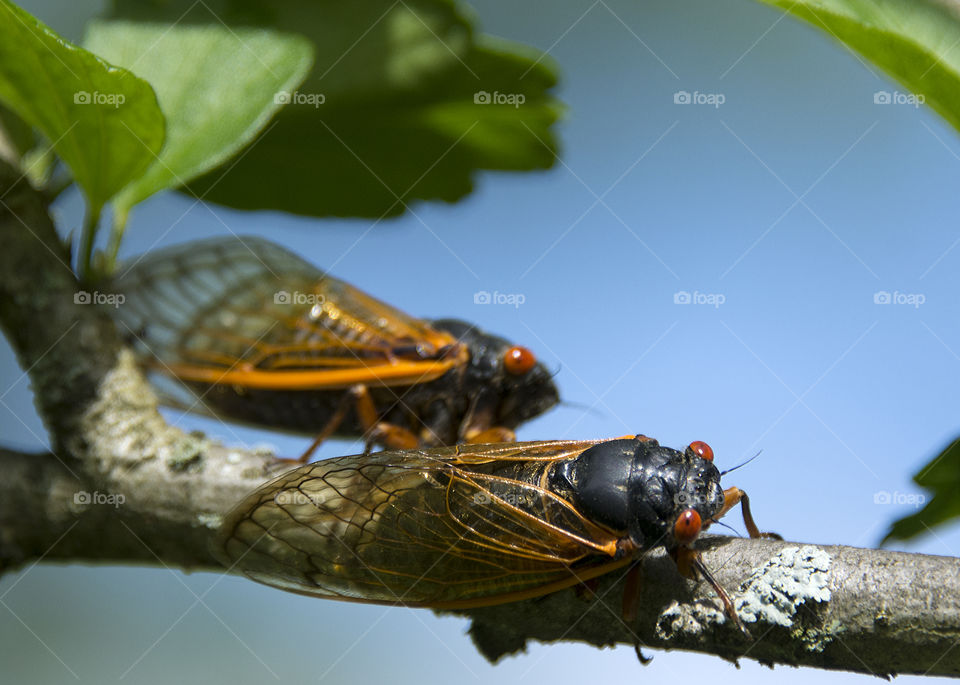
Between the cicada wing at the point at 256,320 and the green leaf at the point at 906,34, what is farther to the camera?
the cicada wing at the point at 256,320

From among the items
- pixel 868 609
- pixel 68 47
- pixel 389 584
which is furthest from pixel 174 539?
pixel 868 609

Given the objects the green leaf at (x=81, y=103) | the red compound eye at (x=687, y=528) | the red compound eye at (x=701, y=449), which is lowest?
the green leaf at (x=81, y=103)

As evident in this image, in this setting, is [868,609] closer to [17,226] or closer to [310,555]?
[310,555]

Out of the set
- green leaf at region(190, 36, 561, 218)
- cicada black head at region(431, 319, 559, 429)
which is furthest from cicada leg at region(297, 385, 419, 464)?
green leaf at region(190, 36, 561, 218)

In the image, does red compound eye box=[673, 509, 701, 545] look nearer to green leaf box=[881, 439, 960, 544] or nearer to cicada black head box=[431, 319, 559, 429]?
green leaf box=[881, 439, 960, 544]

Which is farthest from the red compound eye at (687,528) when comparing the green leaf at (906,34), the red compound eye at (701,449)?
the green leaf at (906,34)

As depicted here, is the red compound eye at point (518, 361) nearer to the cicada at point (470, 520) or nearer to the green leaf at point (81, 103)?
the cicada at point (470, 520)

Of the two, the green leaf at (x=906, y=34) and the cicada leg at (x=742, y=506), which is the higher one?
the green leaf at (x=906, y=34)
